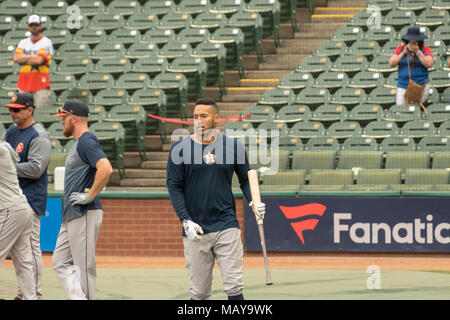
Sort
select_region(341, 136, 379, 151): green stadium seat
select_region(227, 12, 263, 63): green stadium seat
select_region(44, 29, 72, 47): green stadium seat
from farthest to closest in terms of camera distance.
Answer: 1. select_region(44, 29, 72, 47): green stadium seat
2. select_region(227, 12, 263, 63): green stadium seat
3. select_region(341, 136, 379, 151): green stadium seat

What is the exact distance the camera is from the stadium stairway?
1504 cm

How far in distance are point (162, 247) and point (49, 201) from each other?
1825mm

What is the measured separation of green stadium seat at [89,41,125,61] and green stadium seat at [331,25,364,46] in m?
4.49

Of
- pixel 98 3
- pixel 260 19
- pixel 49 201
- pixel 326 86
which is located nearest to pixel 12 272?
pixel 49 201

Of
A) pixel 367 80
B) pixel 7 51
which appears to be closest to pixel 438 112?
pixel 367 80

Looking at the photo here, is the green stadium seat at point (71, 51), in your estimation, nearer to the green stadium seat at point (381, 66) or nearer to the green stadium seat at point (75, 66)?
the green stadium seat at point (75, 66)

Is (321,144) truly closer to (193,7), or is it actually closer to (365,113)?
(365,113)

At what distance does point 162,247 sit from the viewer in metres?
12.7

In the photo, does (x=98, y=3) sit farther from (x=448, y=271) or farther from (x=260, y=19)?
(x=448, y=271)

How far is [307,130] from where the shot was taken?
14461mm

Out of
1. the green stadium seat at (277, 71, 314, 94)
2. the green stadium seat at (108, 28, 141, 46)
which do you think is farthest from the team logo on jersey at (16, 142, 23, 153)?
the green stadium seat at (108, 28, 141, 46)

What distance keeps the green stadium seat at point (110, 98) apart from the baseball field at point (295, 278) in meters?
4.40

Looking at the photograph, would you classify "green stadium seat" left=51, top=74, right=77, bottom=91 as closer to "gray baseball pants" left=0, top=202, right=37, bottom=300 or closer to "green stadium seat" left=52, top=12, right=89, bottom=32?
"green stadium seat" left=52, top=12, right=89, bottom=32

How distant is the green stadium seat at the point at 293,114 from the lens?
15.0m
